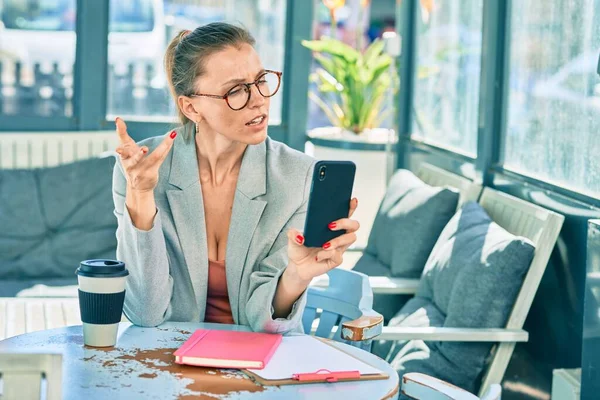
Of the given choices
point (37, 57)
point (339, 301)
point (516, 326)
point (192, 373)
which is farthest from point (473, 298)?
point (37, 57)

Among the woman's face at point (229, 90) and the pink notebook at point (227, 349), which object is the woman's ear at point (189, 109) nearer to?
the woman's face at point (229, 90)

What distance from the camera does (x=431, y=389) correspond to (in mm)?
1946

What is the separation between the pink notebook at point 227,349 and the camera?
1928 mm

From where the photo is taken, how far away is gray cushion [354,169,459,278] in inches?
158

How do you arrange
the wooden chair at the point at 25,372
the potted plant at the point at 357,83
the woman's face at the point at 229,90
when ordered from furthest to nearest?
1. the potted plant at the point at 357,83
2. the woman's face at the point at 229,90
3. the wooden chair at the point at 25,372

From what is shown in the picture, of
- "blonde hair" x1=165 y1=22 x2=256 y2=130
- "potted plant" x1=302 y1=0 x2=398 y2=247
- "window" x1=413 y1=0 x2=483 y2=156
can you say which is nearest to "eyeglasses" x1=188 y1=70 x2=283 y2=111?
"blonde hair" x1=165 y1=22 x2=256 y2=130

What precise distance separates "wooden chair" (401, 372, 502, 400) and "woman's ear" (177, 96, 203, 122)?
915mm

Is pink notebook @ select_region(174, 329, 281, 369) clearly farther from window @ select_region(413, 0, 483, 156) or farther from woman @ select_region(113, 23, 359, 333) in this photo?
window @ select_region(413, 0, 483, 156)

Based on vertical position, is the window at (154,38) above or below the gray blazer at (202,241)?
above

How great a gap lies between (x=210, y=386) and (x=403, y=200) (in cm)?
262

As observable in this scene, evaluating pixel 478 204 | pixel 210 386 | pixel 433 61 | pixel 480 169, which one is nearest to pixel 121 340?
pixel 210 386

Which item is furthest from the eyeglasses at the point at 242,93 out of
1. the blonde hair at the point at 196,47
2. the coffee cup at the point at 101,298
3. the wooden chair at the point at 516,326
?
the wooden chair at the point at 516,326

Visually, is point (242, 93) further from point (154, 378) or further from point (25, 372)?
point (25, 372)

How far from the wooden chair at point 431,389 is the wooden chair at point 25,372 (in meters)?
0.90
